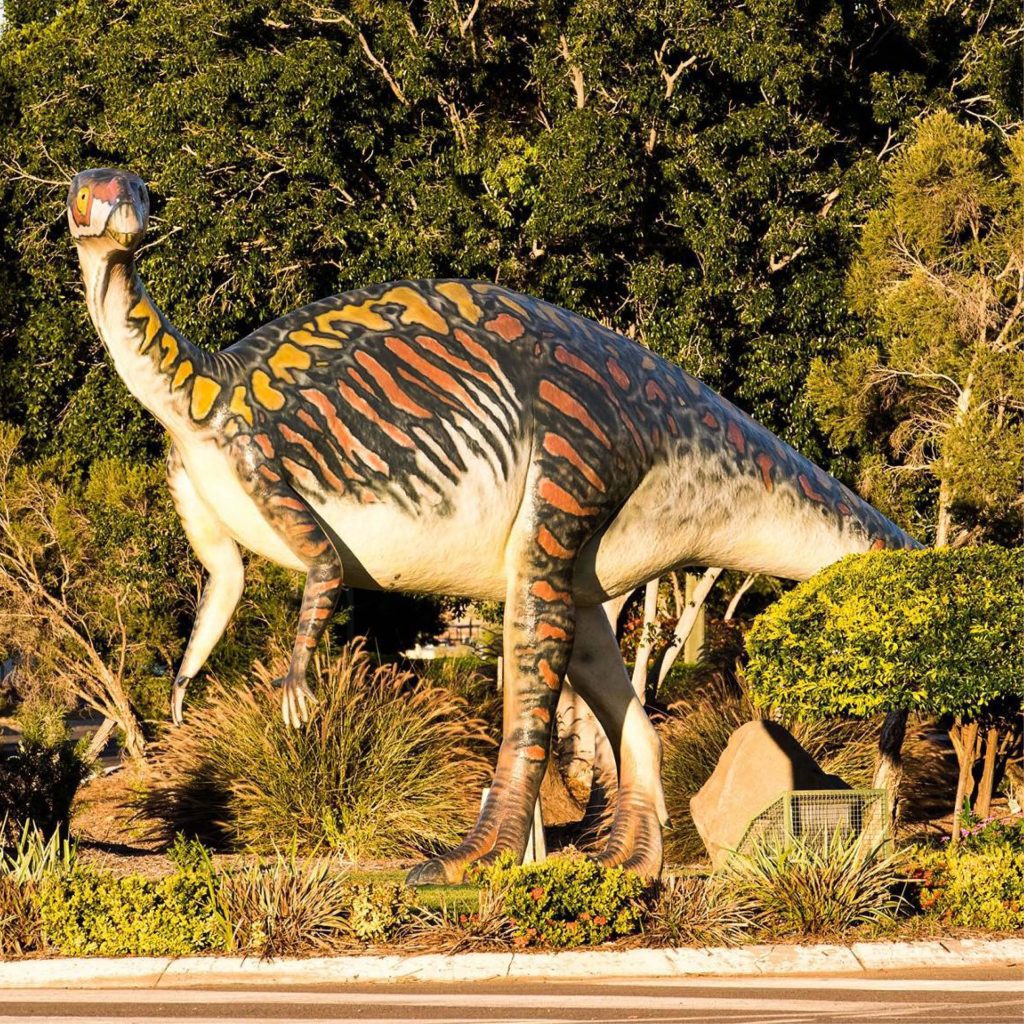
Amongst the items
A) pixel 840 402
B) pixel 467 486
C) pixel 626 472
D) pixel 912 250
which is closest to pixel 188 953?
pixel 467 486

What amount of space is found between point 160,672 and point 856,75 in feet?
34.5

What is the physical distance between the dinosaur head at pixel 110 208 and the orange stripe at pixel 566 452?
2434 millimetres

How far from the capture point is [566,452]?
9047 mm

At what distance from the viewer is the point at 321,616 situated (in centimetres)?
843

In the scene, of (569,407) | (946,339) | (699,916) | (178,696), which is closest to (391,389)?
(569,407)

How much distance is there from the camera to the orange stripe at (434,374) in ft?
29.3

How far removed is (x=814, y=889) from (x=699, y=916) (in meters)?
0.66

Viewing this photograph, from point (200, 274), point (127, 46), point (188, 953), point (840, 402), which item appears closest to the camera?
point (188, 953)

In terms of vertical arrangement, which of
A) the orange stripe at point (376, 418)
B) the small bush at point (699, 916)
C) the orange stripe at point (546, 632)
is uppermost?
the orange stripe at point (376, 418)

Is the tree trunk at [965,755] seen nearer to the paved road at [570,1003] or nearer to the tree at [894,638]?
the tree at [894,638]

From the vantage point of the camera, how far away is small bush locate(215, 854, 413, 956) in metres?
8.45

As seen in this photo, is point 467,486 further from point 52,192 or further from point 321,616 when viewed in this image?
point 52,192

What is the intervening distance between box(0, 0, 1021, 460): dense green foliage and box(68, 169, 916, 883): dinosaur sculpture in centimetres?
700

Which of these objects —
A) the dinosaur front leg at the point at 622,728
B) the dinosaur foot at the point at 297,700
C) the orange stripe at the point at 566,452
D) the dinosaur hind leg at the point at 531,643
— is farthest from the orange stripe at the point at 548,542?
the dinosaur foot at the point at 297,700
